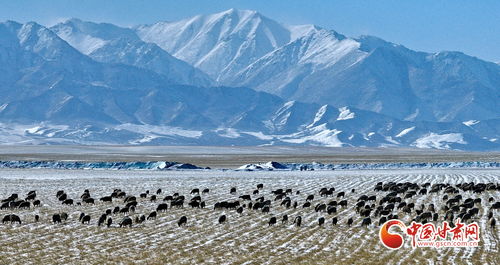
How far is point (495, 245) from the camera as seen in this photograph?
25328 mm

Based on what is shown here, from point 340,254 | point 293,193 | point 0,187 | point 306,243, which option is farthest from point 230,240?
point 0,187

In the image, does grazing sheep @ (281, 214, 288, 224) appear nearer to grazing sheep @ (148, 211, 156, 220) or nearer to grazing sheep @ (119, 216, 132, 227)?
grazing sheep @ (148, 211, 156, 220)

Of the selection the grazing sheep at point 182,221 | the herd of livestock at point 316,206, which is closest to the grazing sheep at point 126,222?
the herd of livestock at point 316,206

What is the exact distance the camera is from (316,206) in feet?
115

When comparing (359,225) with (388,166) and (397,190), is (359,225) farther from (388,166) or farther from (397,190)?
(388,166)

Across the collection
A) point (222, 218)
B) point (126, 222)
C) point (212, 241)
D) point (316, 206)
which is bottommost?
point (212, 241)

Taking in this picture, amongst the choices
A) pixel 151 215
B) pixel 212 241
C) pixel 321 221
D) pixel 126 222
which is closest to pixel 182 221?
pixel 126 222

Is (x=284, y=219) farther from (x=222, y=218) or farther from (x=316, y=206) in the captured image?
(x=316, y=206)

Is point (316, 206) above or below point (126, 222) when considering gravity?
above

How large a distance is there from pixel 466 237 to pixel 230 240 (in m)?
7.17

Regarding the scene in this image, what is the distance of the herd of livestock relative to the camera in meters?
31.0

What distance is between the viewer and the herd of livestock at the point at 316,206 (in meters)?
31.0

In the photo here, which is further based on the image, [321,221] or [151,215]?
[151,215]

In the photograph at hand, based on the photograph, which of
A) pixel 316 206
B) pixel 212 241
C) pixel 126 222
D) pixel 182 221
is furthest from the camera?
pixel 316 206
